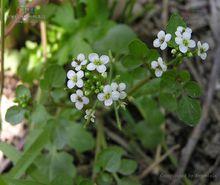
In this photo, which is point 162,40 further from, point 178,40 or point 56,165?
point 56,165

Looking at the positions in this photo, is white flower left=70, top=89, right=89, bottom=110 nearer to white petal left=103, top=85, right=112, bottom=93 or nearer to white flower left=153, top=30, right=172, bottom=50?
white petal left=103, top=85, right=112, bottom=93

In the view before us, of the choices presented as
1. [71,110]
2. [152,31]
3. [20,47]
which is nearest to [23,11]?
[71,110]

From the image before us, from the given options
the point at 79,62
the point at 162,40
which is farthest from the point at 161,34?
the point at 79,62

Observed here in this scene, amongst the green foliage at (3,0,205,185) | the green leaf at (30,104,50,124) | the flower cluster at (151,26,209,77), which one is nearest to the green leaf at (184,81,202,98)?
the green foliage at (3,0,205,185)

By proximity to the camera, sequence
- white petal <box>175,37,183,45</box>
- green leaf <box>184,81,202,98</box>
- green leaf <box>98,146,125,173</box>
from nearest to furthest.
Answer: white petal <box>175,37,183,45</box> → green leaf <box>184,81,202,98</box> → green leaf <box>98,146,125,173</box>

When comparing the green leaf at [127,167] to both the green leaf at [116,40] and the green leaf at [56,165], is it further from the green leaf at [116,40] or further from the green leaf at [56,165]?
the green leaf at [116,40]

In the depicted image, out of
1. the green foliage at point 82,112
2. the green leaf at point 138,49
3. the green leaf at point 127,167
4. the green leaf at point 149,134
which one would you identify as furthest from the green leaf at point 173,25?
the green leaf at point 149,134
